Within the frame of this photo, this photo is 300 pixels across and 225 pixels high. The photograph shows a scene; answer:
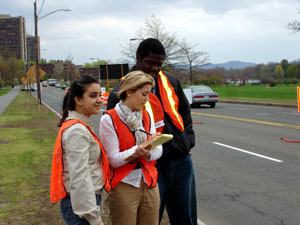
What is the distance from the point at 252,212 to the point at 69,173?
3.26 metres

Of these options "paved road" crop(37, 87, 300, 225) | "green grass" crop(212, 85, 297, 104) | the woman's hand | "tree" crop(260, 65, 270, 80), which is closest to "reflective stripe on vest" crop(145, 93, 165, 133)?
the woman's hand

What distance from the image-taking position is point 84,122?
95.0 inches

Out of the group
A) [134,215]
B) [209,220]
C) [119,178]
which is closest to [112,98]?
[119,178]

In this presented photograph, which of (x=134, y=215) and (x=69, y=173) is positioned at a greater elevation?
(x=69, y=173)

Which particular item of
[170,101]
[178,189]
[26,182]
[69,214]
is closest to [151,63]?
[170,101]

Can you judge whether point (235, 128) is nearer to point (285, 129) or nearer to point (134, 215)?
point (285, 129)

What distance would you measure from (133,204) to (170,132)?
0.63 meters

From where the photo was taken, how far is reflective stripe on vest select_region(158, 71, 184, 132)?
9.19ft

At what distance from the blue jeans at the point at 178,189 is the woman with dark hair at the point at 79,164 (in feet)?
1.85

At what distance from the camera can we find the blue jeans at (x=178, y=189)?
283cm

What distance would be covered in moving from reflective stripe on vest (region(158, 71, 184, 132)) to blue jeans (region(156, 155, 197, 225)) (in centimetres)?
30

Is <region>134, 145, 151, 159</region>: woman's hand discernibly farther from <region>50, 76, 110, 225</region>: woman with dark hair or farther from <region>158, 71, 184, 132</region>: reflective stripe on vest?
<region>158, 71, 184, 132</region>: reflective stripe on vest

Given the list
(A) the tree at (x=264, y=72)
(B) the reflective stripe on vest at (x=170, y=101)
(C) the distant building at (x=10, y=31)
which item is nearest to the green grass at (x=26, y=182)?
(B) the reflective stripe on vest at (x=170, y=101)

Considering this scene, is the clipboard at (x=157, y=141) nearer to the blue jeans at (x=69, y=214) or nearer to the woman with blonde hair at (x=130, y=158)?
the woman with blonde hair at (x=130, y=158)
